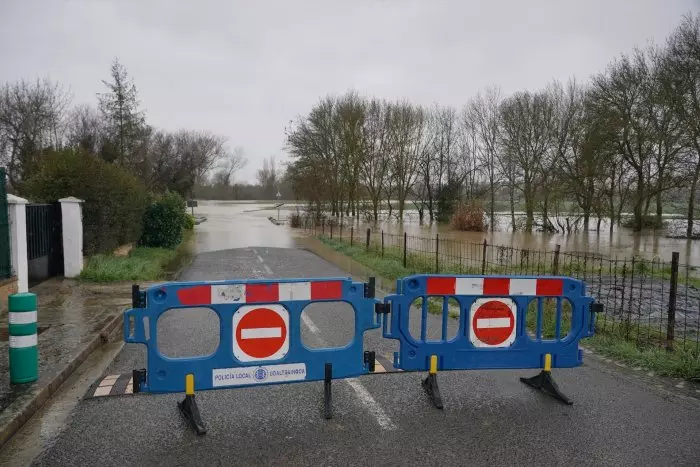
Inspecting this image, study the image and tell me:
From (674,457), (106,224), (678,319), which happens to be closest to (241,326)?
(674,457)

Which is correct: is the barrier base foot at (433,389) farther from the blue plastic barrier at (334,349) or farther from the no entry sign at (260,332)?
the no entry sign at (260,332)

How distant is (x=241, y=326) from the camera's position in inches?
179

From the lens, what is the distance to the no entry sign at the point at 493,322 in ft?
16.8

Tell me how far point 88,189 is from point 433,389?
37.3 feet

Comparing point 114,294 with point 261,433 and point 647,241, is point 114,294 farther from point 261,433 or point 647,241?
point 647,241

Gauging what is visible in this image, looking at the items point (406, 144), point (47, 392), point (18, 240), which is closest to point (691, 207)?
point (406, 144)

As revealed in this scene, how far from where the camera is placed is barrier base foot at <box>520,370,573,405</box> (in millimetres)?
4883

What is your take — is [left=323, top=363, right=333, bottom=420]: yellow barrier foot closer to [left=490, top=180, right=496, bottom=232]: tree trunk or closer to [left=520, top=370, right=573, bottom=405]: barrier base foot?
[left=520, top=370, right=573, bottom=405]: barrier base foot

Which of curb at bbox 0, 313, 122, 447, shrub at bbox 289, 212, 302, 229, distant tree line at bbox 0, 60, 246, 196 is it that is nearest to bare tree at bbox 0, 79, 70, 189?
distant tree line at bbox 0, 60, 246, 196

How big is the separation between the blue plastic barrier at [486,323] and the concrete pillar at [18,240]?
22.8 feet

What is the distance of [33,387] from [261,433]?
237 centimetres

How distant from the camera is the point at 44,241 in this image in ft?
38.3

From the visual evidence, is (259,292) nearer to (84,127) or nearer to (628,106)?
(628,106)

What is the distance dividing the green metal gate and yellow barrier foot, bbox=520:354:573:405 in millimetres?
8130
